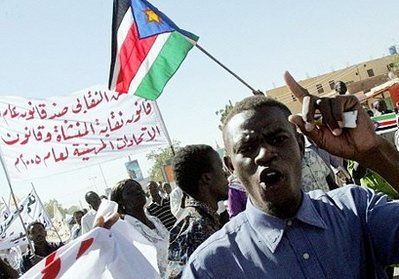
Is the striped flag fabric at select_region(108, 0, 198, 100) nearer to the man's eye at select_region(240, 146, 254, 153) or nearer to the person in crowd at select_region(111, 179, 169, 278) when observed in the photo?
the person in crowd at select_region(111, 179, 169, 278)

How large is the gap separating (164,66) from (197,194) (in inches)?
135

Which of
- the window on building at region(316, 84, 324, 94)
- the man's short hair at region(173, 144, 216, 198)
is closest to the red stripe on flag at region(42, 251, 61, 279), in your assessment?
the man's short hair at region(173, 144, 216, 198)

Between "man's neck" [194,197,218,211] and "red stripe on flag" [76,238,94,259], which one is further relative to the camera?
"man's neck" [194,197,218,211]

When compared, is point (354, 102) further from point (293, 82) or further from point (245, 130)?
point (245, 130)

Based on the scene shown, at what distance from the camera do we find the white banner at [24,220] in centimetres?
1212

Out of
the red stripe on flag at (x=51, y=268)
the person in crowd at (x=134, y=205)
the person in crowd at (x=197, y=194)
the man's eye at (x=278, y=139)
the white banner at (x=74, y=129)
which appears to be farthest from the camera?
the white banner at (x=74, y=129)

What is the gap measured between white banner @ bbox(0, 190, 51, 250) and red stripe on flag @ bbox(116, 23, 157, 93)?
6961mm

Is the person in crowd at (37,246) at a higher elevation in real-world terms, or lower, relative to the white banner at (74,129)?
lower

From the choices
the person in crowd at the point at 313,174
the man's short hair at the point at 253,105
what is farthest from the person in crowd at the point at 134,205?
the man's short hair at the point at 253,105

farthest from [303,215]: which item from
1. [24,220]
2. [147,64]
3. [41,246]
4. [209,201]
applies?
[24,220]

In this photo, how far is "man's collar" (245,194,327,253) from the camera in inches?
59.7

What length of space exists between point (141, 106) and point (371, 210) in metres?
7.51

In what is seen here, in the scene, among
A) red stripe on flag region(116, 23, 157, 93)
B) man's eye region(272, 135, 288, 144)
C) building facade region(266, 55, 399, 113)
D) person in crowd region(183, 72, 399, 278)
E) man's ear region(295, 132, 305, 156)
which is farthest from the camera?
building facade region(266, 55, 399, 113)

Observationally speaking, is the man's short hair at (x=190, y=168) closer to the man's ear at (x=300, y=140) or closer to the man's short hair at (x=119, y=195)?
the man's short hair at (x=119, y=195)
